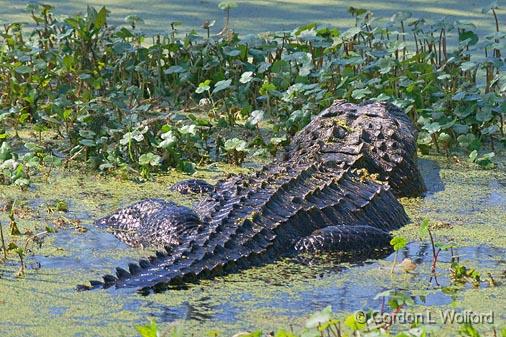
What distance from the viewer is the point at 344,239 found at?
19.0 feet

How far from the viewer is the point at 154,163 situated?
6836 mm

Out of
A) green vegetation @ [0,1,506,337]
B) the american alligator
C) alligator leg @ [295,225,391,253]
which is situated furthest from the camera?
alligator leg @ [295,225,391,253]

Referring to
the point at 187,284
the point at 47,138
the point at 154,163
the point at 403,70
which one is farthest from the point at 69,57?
the point at 187,284

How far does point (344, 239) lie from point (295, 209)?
317 millimetres

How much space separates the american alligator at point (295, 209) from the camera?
5.34m

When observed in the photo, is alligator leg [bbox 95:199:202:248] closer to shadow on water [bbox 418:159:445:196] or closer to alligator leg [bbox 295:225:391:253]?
alligator leg [bbox 295:225:391:253]

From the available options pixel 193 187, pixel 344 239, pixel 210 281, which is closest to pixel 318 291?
pixel 210 281

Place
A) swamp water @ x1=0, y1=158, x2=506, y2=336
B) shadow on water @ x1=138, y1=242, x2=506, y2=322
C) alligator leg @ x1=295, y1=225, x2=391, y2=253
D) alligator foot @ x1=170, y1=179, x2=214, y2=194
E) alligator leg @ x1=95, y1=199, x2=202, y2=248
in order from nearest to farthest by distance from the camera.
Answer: swamp water @ x1=0, y1=158, x2=506, y2=336 → shadow on water @ x1=138, y1=242, x2=506, y2=322 → alligator leg @ x1=295, y1=225, x2=391, y2=253 → alligator leg @ x1=95, y1=199, x2=202, y2=248 → alligator foot @ x1=170, y1=179, x2=214, y2=194

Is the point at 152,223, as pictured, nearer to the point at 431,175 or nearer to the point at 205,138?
the point at 205,138

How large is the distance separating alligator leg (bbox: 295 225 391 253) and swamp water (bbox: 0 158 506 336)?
0.36 ft

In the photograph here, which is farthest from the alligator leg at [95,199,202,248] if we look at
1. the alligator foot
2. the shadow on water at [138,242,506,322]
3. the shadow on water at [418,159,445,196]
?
the shadow on water at [418,159,445,196]

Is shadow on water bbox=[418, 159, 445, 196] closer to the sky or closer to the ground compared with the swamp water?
closer to the ground

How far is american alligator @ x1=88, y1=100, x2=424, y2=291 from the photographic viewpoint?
5.34 metres

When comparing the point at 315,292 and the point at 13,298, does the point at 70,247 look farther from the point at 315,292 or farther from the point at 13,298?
the point at 315,292
